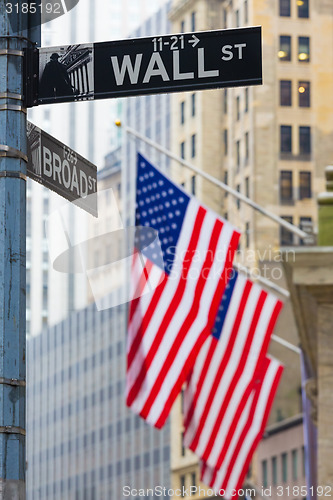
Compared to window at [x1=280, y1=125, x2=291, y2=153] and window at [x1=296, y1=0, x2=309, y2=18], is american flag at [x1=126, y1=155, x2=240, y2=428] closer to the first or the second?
window at [x1=280, y1=125, x2=291, y2=153]

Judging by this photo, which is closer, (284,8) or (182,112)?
(284,8)

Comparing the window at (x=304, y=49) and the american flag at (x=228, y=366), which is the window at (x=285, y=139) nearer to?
the window at (x=304, y=49)

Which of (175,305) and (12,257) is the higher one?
(175,305)

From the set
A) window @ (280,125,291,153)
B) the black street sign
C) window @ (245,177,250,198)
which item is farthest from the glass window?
the black street sign

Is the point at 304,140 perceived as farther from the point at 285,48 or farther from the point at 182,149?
the point at 182,149

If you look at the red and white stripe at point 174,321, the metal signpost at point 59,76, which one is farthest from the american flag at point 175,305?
the metal signpost at point 59,76

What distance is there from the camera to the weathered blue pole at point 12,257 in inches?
239

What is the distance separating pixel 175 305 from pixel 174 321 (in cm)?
28

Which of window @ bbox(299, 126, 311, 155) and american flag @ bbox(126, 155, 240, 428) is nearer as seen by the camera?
american flag @ bbox(126, 155, 240, 428)

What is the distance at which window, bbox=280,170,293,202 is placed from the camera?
359 feet

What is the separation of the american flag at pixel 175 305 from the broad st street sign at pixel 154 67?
1508 cm

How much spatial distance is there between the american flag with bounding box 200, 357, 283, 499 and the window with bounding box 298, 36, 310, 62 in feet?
275

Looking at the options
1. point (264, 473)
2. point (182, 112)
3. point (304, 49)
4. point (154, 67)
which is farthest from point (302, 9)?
point (154, 67)

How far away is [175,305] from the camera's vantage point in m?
A: 23.6
